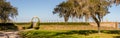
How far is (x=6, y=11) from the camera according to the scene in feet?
216

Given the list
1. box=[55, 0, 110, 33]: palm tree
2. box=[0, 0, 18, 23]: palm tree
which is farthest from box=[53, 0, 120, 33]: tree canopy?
box=[0, 0, 18, 23]: palm tree

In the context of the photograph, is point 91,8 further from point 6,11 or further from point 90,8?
point 6,11

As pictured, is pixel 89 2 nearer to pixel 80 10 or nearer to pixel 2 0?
pixel 80 10

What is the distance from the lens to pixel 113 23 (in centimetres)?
7681

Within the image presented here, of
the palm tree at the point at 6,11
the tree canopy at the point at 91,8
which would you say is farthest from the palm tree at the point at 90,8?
the palm tree at the point at 6,11

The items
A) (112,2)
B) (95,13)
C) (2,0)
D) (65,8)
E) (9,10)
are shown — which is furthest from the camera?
(65,8)

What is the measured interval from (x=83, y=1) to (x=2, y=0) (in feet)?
100

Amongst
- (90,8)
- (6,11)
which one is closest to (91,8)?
(90,8)

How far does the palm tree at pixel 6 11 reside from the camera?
202 ft

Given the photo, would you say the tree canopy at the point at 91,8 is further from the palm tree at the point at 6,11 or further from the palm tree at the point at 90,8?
the palm tree at the point at 6,11

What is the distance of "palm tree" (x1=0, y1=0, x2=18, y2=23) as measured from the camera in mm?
61588

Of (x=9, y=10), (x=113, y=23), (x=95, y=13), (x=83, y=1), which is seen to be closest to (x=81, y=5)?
(x=83, y=1)

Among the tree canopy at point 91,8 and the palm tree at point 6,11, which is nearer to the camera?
the tree canopy at point 91,8

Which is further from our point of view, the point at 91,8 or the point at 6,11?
the point at 6,11
